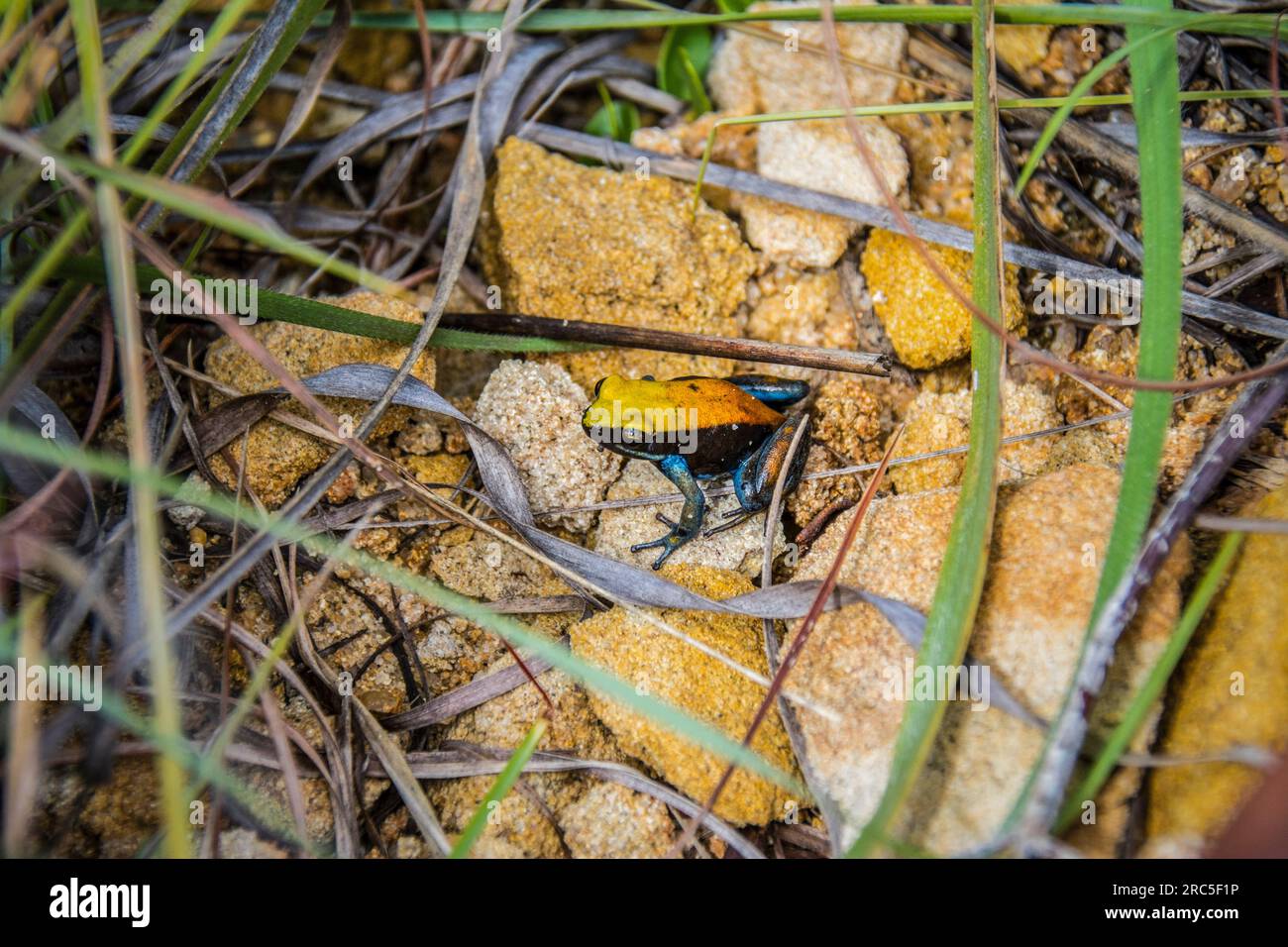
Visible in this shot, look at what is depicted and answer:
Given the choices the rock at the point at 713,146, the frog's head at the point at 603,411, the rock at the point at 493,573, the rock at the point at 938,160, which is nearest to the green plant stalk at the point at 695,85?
the rock at the point at 713,146

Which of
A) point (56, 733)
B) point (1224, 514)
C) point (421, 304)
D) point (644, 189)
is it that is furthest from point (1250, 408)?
point (56, 733)

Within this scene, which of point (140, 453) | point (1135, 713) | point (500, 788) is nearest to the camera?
point (140, 453)

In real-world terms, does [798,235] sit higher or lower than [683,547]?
higher

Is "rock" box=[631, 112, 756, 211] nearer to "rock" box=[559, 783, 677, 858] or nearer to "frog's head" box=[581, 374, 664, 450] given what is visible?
"frog's head" box=[581, 374, 664, 450]

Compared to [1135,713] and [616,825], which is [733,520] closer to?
[616,825]

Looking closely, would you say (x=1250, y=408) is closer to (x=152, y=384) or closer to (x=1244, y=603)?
(x=1244, y=603)

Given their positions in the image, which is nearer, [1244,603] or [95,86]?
[95,86]

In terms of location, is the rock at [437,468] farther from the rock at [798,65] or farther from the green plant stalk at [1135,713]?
the green plant stalk at [1135,713]

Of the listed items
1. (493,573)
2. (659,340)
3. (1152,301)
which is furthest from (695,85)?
(493,573)

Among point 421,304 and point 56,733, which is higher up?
point 421,304
